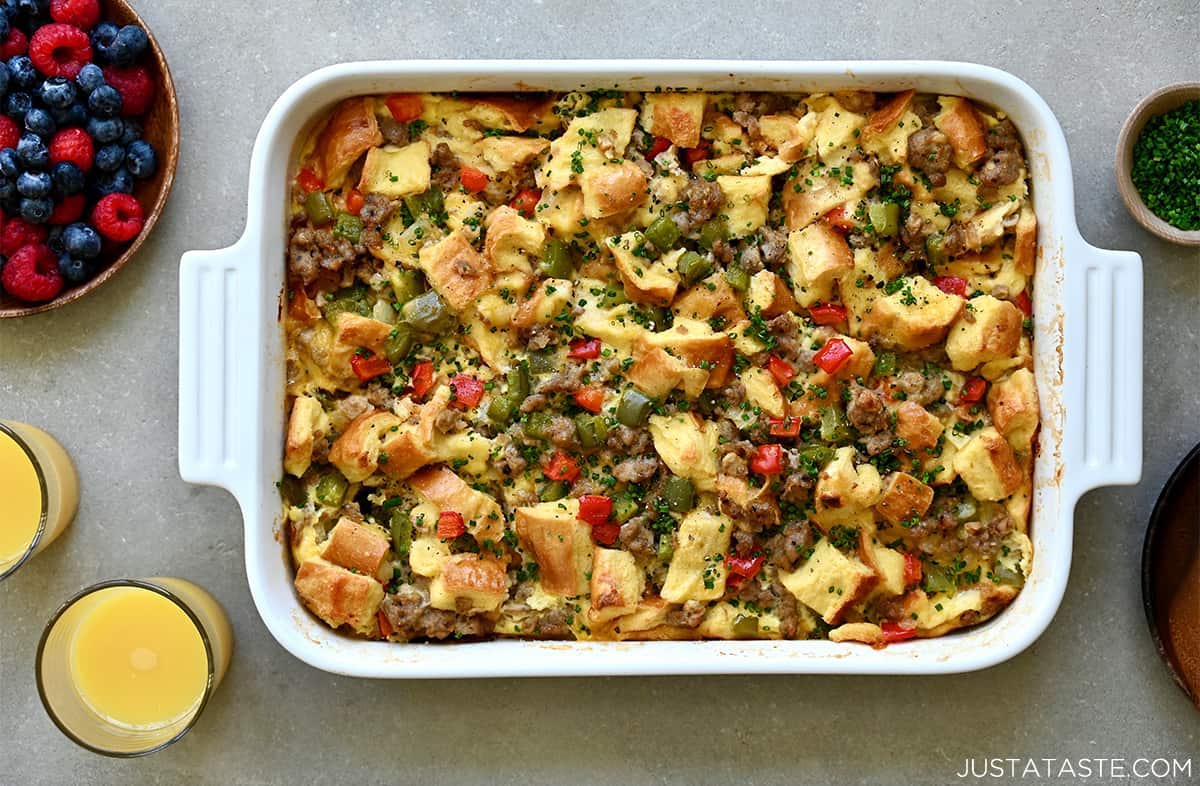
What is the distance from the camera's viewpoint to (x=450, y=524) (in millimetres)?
2816

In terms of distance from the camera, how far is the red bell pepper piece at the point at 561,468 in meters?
2.87

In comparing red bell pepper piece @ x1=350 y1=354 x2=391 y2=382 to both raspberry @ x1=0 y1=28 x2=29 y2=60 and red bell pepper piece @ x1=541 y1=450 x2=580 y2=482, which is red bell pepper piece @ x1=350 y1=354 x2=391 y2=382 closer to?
red bell pepper piece @ x1=541 y1=450 x2=580 y2=482

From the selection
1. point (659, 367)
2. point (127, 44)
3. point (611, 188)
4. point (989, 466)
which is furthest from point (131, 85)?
point (989, 466)

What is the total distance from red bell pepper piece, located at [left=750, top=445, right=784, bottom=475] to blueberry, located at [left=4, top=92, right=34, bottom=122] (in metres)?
2.37

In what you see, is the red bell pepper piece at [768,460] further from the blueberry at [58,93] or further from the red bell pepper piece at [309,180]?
the blueberry at [58,93]

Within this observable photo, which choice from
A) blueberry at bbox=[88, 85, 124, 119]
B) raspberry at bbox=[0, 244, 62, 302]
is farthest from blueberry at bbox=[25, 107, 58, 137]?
raspberry at bbox=[0, 244, 62, 302]

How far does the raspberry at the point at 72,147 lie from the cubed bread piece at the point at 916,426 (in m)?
2.49

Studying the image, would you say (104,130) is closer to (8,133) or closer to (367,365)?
(8,133)

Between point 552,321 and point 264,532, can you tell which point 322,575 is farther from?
point 552,321

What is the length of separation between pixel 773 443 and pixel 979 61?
1.40 meters

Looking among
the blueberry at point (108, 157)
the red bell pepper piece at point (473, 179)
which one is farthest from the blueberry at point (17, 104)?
the red bell pepper piece at point (473, 179)

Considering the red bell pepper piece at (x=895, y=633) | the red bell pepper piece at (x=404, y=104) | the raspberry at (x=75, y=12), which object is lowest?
the red bell pepper piece at (x=895, y=633)

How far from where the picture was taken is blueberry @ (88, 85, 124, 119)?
9.92ft

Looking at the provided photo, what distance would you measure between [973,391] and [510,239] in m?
1.37
